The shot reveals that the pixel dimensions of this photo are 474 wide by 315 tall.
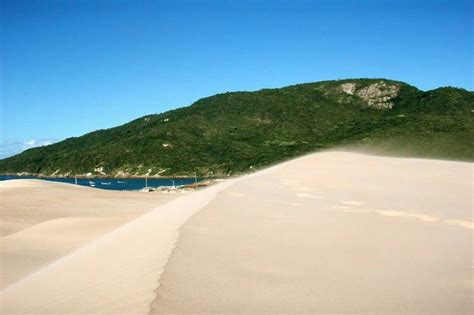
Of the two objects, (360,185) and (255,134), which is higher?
(255,134)

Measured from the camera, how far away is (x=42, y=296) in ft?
17.8

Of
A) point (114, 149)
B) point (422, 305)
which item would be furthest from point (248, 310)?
point (114, 149)

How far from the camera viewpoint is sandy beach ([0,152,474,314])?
488 cm

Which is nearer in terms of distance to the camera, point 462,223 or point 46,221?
point 462,223

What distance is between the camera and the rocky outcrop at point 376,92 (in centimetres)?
15512

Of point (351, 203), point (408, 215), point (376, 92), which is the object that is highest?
point (376, 92)

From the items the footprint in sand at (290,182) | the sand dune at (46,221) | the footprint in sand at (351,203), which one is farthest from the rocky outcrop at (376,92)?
the footprint in sand at (351,203)

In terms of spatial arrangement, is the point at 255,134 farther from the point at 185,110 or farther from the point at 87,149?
the point at 87,149

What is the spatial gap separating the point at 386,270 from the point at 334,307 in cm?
195

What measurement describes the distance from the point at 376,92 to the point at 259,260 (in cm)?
16310

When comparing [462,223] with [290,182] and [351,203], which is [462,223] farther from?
[290,182]

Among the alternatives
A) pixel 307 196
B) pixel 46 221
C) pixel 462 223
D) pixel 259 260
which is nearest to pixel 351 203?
pixel 307 196

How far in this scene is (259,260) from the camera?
667cm

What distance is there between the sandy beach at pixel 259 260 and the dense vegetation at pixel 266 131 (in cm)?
8183
